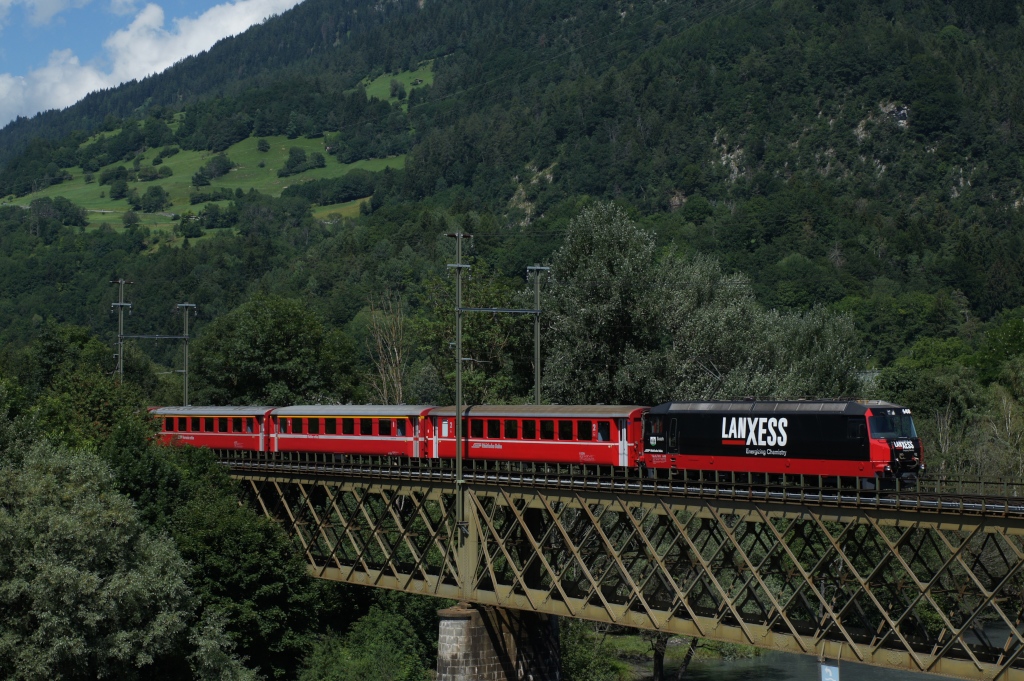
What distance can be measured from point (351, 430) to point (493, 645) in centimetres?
1739

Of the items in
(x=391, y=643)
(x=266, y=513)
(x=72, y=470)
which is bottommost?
(x=391, y=643)

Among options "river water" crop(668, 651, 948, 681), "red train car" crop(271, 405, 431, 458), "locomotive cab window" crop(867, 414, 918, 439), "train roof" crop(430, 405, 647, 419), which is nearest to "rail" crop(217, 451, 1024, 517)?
"red train car" crop(271, 405, 431, 458)

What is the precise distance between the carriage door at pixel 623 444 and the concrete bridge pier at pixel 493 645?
343 inches

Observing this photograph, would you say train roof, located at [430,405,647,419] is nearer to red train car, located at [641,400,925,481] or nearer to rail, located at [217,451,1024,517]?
red train car, located at [641,400,925,481]

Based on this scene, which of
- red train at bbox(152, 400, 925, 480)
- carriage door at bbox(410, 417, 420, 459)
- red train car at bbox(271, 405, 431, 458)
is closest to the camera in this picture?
red train at bbox(152, 400, 925, 480)

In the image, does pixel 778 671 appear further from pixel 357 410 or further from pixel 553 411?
pixel 357 410

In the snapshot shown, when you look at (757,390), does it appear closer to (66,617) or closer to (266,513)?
(266,513)

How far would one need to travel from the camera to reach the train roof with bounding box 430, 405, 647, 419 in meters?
56.2

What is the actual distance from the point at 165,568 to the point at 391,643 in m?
13.9

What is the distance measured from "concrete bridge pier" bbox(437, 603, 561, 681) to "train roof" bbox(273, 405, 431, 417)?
496 inches

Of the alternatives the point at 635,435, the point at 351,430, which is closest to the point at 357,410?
the point at 351,430

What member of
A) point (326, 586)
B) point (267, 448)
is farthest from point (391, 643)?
point (267, 448)

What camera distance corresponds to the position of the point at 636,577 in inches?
2741

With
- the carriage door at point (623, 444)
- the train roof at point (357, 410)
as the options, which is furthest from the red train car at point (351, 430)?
the carriage door at point (623, 444)
